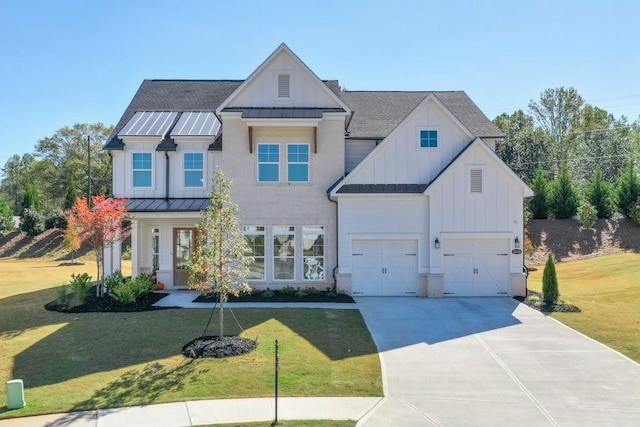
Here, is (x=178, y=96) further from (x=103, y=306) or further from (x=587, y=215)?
(x=587, y=215)

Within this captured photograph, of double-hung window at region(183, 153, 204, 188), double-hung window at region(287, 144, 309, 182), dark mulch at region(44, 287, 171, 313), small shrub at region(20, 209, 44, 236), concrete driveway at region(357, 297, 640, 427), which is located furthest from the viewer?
small shrub at region(20, 209, 44, 236)

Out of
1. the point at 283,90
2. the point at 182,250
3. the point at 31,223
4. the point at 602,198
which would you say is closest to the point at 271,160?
the point at 283,90

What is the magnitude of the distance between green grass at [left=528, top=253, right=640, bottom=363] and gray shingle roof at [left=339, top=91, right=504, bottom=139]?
25.4ft

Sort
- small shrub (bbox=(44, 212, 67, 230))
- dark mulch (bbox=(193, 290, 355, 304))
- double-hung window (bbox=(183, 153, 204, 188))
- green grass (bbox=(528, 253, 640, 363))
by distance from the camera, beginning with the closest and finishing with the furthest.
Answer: green grass (bbox=(528, 253, 640, 363))
dark mulch (bbox=(193, 290, 355, 304))
double-hung window (bbox=(183, 153, 204, 188))
small shrub (bbox=(44, 212, 67, 230))

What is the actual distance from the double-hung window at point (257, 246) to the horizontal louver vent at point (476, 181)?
8290 millimetres

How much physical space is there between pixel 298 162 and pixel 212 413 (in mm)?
11709

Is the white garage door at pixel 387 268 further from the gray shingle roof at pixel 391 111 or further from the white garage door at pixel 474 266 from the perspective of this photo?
the gray shingle roof at pixel 391 111

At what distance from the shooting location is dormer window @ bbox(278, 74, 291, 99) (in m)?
17.8

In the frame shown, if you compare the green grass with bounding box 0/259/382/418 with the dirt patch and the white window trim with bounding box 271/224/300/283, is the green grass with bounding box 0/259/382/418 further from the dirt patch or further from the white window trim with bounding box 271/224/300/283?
the dirt patch

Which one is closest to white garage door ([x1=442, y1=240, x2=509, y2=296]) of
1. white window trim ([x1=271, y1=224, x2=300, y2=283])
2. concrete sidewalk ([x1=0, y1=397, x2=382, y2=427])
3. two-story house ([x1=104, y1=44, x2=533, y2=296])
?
two-story house ([x1=104, y1=44, x2=533, y2=296])

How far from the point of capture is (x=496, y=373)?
936 centimetres

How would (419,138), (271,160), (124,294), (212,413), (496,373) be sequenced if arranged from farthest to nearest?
(271,160)
(419,138)
(124,294)
(496,373)
(212,413)

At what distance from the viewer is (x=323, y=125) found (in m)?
17.8

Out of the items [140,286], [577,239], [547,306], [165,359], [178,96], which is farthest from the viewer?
[577,239]
